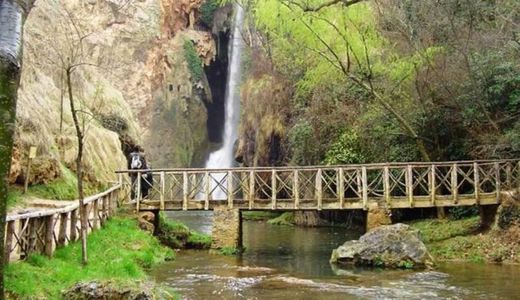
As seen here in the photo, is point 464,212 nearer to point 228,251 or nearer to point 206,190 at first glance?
point 228,251

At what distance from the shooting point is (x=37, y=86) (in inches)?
632

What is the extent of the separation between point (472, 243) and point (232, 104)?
30.5 metres

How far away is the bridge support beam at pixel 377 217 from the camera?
1745cm

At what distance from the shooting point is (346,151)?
2366 cm

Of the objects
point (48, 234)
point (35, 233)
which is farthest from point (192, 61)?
point (35, 233)

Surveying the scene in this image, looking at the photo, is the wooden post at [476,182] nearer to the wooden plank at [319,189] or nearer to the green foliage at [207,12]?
the wooden plank at [319,189]

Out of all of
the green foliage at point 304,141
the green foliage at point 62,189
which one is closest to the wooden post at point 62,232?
the green foliage at point 62,189

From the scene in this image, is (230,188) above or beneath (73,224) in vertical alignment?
above

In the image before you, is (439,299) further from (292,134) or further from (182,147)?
(182,147)

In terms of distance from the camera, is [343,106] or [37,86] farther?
[343,106]

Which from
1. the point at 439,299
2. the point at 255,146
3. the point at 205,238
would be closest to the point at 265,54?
the point at 255,146

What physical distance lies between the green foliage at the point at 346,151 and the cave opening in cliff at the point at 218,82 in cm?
2279

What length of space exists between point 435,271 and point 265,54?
2055 cm

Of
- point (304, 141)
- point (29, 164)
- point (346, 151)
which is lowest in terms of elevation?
point (29, 164)
